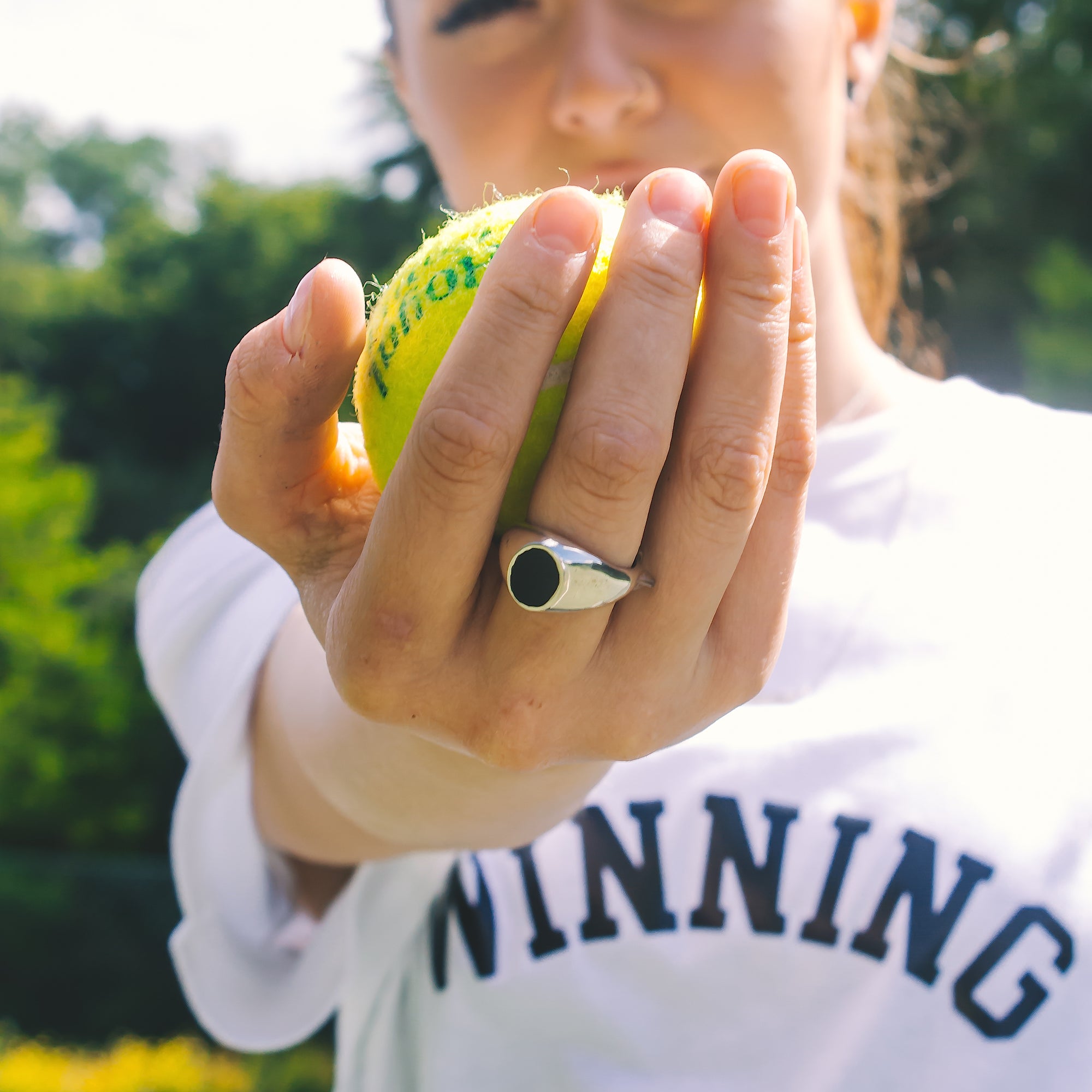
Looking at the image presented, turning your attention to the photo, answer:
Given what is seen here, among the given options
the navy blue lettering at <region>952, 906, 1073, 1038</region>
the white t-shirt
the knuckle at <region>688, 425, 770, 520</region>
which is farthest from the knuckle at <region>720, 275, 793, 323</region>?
the navy blue lettering at <region>952, 906, 1073, 1038</region>

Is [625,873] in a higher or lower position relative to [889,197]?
lower

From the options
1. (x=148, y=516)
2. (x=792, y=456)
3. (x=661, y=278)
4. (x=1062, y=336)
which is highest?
(x=661, y=278)

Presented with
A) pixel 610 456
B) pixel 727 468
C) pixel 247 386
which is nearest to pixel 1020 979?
pixel 727 468

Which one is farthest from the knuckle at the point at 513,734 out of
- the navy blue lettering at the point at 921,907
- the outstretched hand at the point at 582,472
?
the navy blue lettering at the point at 921,907

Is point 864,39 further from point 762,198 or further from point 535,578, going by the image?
point 535,578

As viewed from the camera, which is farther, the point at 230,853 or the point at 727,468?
the point at 230,853

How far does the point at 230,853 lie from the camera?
2113mm

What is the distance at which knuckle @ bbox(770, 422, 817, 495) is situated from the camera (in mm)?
1298

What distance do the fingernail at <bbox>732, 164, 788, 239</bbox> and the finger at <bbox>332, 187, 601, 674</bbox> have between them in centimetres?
17

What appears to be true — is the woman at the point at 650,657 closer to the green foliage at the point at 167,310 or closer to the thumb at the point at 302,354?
the thumb at the point at 302,354

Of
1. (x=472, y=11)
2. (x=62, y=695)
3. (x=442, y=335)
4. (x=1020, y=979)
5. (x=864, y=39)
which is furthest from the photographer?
(x=62, y=695)

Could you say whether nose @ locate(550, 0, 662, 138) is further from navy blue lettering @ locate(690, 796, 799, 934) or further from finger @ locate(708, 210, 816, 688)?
navy blue lettering @ locate(690, 796, 799, 934)

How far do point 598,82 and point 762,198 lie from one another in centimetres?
89

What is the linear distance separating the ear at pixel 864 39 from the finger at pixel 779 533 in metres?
1.43
